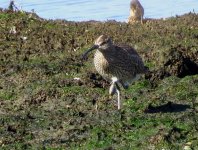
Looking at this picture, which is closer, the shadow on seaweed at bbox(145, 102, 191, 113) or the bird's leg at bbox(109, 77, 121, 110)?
the shadow on seaweed at bbox(145, 102, 191, 113)

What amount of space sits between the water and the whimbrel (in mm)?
8146

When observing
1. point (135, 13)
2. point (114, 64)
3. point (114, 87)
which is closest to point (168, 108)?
point (114, 87)

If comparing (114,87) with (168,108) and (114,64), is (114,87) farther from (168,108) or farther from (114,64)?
(168,108)

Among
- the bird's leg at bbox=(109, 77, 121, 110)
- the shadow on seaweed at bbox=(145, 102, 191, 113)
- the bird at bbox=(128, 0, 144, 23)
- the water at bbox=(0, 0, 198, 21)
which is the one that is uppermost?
the water at bbox=(0, 0, 198, 21)

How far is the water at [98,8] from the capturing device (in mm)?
19391

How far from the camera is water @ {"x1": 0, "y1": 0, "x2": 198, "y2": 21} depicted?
1939cm

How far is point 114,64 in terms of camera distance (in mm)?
10672

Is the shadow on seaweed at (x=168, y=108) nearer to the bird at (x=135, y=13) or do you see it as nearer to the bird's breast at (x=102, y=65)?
the bird's breast at (x=102, y=65)

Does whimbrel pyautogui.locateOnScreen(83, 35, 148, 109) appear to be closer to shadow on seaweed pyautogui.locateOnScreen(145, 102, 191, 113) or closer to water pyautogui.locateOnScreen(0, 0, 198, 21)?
shadow on seaweed pyautogui.locateOnScreen(145, 102, 191, 113)

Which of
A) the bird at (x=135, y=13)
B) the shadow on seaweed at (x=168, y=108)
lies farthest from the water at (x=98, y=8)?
the shadow on seaweed at (x=168, y=108)

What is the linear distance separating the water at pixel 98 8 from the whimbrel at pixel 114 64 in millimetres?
8146

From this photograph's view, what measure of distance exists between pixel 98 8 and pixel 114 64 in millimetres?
10196

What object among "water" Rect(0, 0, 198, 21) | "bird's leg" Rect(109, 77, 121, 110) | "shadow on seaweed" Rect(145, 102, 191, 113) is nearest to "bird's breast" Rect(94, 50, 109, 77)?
"bird's leg" Rect(109, 77, 121, 110)

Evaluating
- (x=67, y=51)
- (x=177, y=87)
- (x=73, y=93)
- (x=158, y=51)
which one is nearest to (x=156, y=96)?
(x=177, y=87)
